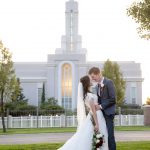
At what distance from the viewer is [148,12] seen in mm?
16547

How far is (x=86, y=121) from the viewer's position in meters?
9.55

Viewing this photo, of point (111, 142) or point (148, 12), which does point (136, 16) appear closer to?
point (148, 12)

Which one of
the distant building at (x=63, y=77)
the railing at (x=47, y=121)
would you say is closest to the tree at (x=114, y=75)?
the railing at (x=47, y=121)

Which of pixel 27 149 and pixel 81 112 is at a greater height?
pixel 81 112

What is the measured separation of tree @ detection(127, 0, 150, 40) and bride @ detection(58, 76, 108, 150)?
7850 mm

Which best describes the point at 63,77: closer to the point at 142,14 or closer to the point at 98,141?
the point at 142,14

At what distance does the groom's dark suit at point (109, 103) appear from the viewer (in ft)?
30.6

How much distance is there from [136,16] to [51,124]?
25039 millimetres

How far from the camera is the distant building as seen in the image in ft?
238

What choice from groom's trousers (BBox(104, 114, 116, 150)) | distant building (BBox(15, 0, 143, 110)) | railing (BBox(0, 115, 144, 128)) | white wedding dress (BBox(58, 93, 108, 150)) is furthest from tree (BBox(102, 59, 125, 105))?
groom's trousers (BBox(104, 114, 116, 150))

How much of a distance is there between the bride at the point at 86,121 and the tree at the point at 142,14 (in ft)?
25.8

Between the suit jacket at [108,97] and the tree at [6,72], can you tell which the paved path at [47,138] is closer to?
the suit jacket at [108,97]

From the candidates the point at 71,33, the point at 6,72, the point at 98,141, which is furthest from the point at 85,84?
the point at 71,33

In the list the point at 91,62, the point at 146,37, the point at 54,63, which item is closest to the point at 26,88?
the point at 54,63
